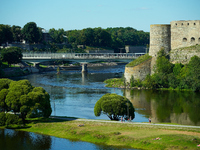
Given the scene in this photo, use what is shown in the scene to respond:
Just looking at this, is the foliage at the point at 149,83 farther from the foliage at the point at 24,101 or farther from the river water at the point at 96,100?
the foliage at the point at 24,101

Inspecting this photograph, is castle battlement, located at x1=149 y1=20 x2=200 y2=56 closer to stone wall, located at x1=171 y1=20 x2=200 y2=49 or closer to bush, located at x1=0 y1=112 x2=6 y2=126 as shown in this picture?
stone wall, located at x1=171 y1=20 x2=200 y2=49

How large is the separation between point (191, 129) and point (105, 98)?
1325 cm

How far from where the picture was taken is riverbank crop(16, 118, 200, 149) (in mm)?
43844

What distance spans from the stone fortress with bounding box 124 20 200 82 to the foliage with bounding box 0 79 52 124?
119 ft

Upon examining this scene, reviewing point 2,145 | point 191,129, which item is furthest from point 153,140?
point 2,145

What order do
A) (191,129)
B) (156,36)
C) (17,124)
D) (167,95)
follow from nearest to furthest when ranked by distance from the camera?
(191,129) → (17,124) → (167,95) → (156,36)

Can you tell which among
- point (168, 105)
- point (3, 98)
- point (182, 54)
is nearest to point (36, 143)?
point (3, 98)

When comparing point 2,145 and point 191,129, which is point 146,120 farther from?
point 2,145

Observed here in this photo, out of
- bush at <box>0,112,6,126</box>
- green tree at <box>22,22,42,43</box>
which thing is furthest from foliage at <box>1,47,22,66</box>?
bush at <box>0,112,6,126</box>

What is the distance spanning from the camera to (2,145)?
155 feet

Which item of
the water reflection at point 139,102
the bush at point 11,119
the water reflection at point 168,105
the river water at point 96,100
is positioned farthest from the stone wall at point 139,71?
the bush at point 11,119

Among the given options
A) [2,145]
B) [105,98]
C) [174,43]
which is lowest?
[2,145]

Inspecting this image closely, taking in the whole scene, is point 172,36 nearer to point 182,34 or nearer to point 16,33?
point 182,34

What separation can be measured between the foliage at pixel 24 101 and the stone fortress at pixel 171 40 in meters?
36.3
